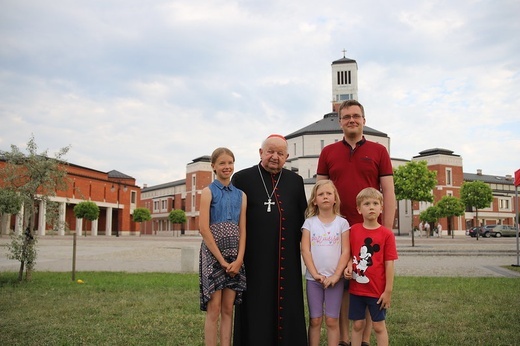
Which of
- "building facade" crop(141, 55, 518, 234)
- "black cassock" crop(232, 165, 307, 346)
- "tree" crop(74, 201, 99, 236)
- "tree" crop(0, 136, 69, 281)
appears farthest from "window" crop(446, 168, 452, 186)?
"black cassock" crop(232, 165, 307, 346)

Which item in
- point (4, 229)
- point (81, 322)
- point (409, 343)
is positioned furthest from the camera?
point (4, 229)

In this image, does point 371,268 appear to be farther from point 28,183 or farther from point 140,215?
point 140,215

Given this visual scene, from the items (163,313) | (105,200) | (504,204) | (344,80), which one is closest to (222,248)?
(163,313)

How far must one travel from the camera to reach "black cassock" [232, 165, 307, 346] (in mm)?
4324

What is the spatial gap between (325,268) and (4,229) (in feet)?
174

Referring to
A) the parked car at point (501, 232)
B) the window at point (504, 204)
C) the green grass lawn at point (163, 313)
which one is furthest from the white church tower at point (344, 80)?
the green grass lawn at point (163, 313)

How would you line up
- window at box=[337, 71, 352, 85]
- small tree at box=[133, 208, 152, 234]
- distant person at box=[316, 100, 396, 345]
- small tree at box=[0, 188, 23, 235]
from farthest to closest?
window at box=[337, 71, 352, 85] < small tree at box=[133, 208, 152, 234] < small tree at box=[0, 188, 23, 235] < distant person at box=[316, 100, 396, 345]

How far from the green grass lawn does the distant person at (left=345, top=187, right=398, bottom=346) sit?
149 cm

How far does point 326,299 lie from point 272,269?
0.57 metres

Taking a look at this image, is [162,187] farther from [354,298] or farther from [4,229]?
[354,298]

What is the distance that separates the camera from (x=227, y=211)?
4.33 metres

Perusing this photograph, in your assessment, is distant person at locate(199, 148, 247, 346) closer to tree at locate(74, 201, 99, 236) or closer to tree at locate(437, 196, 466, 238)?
tree at locate(437, 196, 466, 238)

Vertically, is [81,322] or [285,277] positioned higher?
[285,277]

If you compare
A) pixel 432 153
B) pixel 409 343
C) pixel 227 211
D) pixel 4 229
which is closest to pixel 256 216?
pixel 227 211
